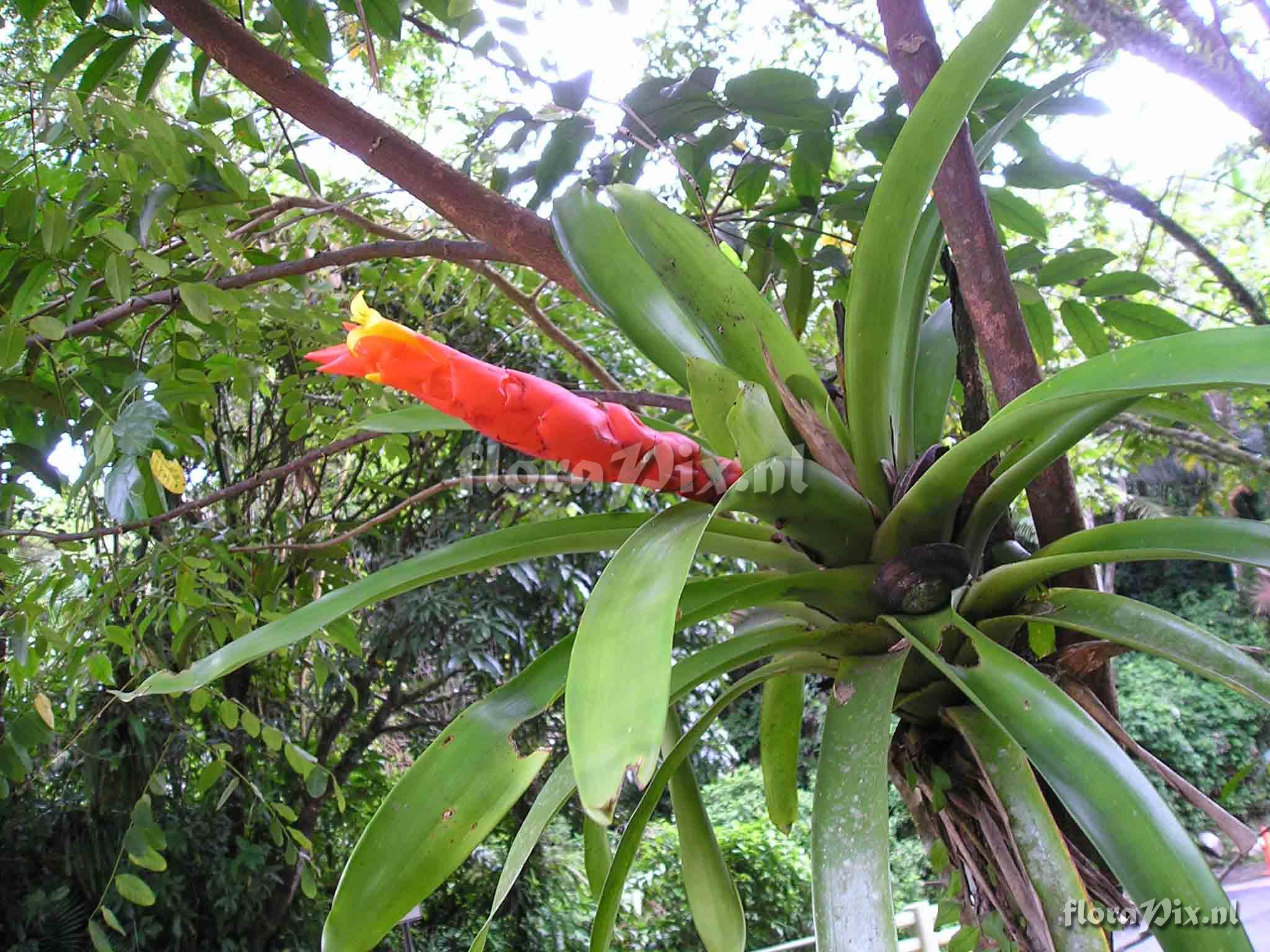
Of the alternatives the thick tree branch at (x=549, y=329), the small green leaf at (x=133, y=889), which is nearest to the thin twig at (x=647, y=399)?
the thick tree branch at (x=549, y=329)

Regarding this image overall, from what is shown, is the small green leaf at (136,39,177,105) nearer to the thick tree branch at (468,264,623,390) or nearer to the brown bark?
the thick tree branch at (468,264,623,390)

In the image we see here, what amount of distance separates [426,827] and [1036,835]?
0.91 ft

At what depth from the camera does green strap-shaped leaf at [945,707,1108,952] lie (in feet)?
1.22

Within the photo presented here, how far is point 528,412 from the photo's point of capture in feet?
1.13

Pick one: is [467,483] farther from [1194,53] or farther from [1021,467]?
[1194,53]

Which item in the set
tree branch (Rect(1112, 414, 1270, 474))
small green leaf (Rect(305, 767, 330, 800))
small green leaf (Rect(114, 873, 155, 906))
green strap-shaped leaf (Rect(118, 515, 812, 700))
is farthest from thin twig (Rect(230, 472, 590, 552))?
tree branch (Rect(1112, 414, 1270, 474))

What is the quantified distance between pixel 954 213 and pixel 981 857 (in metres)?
0.38

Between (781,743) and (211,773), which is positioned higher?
(211,773)

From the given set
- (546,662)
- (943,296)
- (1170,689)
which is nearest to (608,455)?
(546,662)

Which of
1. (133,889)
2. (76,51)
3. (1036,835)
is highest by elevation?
(76,51)

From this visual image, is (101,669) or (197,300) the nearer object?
(197,300)

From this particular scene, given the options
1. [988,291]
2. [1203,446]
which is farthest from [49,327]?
[1203,446]

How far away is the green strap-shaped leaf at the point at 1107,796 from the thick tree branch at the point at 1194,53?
698 mm

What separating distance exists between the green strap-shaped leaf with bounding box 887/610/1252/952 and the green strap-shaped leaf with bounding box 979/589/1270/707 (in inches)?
2.3
